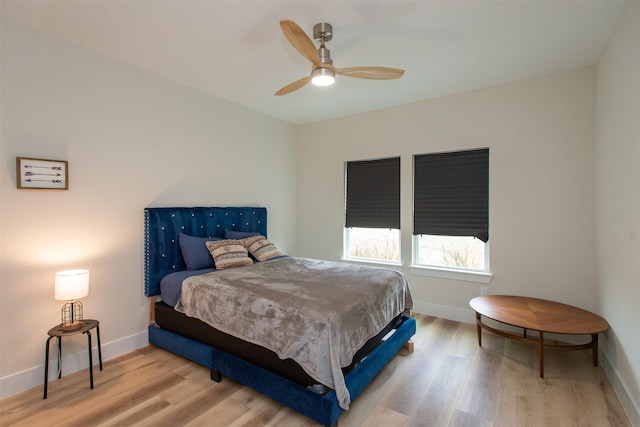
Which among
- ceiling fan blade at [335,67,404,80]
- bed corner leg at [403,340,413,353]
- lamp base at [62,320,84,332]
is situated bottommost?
bed corner leg at [403,340,413,353]

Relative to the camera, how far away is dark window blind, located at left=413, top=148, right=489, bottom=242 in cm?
356

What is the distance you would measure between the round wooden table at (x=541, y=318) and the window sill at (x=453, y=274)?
12.4 inches

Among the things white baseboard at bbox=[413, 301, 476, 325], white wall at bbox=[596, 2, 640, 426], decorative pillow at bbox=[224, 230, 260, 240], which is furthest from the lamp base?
white wall at bbox=[596, 2, 640, 426]

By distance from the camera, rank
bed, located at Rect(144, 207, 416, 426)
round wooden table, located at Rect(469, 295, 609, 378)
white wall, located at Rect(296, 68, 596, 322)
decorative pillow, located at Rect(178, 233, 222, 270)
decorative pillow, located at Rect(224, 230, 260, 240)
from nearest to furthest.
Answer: bed, located at Rect(144, 207, 416, 426) → round wooden table, located at Rect(469, 295, 609, 378) → white wall, located at Rect(296, 68, 596, 322) → decorative pillow, located at Rect(178, 233, 222, 270) → decorative pillow, located at Rect(224, 230, 260, 240)

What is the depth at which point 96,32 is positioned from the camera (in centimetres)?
241

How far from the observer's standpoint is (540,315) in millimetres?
2730

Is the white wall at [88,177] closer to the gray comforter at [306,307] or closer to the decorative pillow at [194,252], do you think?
the decorative pillow at [194,252]

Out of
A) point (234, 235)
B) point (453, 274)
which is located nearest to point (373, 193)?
point (453, 274)

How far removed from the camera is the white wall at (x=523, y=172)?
9.86 feet

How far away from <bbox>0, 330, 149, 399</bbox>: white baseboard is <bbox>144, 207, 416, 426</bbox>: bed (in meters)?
0.19

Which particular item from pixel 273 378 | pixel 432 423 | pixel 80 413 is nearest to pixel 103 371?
pixel 80 413

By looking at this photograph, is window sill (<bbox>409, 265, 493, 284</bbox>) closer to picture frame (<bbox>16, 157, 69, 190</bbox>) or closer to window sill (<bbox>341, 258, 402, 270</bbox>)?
window sill (<bbox>341, 258, 402, 270</bbox>)

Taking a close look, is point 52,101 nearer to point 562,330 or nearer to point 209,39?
point 209,39

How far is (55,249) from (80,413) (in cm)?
128
